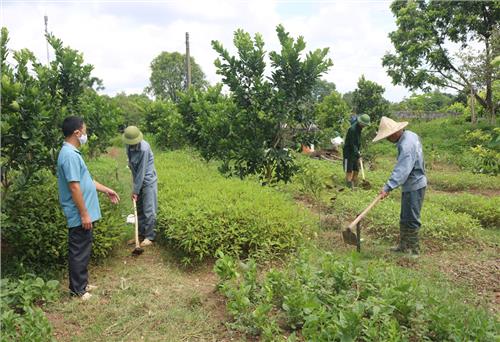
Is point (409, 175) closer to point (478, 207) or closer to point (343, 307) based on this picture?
point (343, 307)

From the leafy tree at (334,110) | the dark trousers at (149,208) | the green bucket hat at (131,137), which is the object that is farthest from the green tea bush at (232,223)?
the leafy tree at (334,110)

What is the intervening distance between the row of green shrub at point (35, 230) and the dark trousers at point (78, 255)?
22.8 inches

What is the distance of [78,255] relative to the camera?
4.27 meters

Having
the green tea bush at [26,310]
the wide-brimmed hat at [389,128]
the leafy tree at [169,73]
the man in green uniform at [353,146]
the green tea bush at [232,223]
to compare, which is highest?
the leafy tree at [169,73]

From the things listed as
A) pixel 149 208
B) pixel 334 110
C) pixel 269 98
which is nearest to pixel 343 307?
pixel 149 208

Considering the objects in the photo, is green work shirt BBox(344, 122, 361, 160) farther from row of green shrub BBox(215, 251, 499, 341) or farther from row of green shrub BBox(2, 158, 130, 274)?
row of green shrub BBox(2, 158, 130, 274)

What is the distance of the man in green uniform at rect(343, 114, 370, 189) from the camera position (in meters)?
8.87

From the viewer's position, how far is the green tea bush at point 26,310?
3256mm

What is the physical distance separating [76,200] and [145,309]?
1.18 meters

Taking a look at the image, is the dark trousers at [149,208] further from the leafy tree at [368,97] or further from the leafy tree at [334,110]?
the leafy tree at [368,97]

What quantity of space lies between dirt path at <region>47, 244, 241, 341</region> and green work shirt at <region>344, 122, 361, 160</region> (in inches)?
197

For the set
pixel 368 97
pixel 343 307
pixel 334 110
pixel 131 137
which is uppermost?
pixel 368 97

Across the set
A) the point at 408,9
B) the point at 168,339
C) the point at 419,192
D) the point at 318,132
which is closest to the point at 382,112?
the point at 408,9

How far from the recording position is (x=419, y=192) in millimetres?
5410
